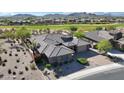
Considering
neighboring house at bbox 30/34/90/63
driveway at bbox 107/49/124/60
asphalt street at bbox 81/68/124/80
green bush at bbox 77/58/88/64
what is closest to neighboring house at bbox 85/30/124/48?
driveway at bbox 107/49/124/60

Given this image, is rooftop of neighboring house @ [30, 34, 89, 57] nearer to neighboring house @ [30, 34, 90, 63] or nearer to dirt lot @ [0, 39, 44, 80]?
neighboring house @ [30, 34, 90, 63]

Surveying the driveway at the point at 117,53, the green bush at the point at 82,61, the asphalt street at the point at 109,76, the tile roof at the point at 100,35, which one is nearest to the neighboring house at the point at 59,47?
the green bush at the point at 82,61

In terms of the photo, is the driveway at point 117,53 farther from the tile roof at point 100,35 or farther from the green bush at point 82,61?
the green bush at point 82,61

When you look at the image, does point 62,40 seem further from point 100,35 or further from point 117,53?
point 117,53

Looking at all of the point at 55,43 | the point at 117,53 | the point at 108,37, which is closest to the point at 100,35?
the point at 108,37

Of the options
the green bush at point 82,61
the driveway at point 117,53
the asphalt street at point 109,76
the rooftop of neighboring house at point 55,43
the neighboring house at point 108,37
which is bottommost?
the asphalt street at point 109,76

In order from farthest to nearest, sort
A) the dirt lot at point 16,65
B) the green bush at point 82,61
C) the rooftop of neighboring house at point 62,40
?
1. the rooftop of neighboring house at point 62,40
2. the green bush at point 82,61
3. the dirt lot at point 16,65
